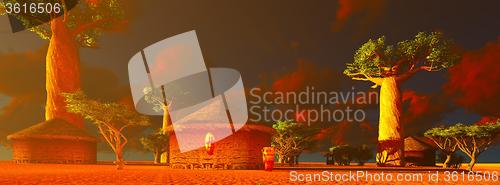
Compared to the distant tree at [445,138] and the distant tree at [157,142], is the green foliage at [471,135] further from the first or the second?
the distant tree at [157,142]

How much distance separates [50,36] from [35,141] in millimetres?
12671

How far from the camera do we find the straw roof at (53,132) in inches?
1111

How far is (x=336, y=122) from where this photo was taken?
1683 inches

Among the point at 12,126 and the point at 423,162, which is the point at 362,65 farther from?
the point at 12,126

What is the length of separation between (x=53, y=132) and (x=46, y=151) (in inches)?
48.1

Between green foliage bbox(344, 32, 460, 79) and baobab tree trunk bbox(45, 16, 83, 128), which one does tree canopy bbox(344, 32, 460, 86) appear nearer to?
green foliage bbox(344, 32, 460, 79)

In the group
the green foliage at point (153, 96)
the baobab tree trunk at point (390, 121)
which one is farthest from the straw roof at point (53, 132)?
the baobab tree trunk at point (390, 121)

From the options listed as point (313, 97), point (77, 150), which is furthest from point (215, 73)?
point (77, 150)

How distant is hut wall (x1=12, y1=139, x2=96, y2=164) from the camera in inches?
1116

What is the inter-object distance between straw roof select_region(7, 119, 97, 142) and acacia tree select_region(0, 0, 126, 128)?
137 inches

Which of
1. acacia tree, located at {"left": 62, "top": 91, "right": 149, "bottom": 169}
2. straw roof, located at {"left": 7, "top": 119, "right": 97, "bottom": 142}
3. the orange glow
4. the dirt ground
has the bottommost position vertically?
the dirt ground

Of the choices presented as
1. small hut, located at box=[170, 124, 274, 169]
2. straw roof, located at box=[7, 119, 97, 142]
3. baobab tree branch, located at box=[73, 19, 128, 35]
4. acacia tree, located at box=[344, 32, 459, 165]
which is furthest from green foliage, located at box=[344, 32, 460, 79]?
baobab tree branch, located at box=[73, 19, 128, 35]

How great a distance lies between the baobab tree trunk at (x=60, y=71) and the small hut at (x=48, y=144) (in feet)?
14.9

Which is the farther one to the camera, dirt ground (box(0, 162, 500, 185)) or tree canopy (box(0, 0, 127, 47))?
tree canopy (box(0, 0, 127, 47))
